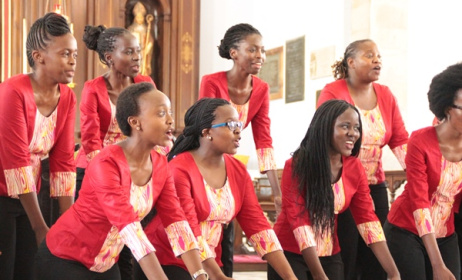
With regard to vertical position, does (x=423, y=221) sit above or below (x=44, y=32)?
below

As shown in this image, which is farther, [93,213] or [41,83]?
[41,83]

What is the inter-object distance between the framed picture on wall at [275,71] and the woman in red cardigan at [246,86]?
22.7 feet

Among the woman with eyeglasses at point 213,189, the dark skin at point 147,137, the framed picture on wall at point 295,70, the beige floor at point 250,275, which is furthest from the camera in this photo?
the framed picture on wall at point 295,70

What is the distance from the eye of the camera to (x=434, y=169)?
4.75 meters

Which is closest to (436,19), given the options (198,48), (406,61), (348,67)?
(406,61)

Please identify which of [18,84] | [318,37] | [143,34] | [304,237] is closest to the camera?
[18,84]

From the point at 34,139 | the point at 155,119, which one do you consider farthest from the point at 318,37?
the point at 155,119

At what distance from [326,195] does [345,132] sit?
0.35 meters

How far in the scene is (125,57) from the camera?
16.2 feet

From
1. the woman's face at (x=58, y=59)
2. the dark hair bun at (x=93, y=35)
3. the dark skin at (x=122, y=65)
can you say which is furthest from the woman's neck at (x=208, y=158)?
the dark hair bun at (x=93, y=35)

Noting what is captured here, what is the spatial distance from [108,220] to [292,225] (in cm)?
119

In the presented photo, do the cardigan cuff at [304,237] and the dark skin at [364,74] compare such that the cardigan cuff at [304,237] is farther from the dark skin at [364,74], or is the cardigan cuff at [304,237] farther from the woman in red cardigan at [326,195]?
the dark skin at [364,74]

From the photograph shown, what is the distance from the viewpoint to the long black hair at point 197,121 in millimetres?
4246

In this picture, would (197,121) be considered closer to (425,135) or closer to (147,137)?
(147,137)
